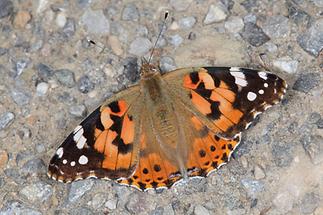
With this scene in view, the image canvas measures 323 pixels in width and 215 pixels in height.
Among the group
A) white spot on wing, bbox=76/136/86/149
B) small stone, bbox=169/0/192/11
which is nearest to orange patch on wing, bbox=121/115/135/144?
white spot on wing, bbox=76/136/86/149

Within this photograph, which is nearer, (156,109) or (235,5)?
(156,109)

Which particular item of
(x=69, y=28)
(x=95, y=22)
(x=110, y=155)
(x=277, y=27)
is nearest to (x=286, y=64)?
(x=277, y=27)

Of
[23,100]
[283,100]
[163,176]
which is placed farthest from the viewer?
[23,100]

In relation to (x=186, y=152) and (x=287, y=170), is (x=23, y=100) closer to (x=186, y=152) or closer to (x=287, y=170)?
(x=186, y=152)

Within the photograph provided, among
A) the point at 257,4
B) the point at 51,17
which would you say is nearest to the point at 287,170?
the point at 257,4

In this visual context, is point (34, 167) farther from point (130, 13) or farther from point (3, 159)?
point (130, 13)

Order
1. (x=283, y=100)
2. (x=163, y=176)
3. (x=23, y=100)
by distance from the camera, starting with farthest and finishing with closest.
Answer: (x=23, y=100) → (x=283, y=100) → (x=163, y=176)
